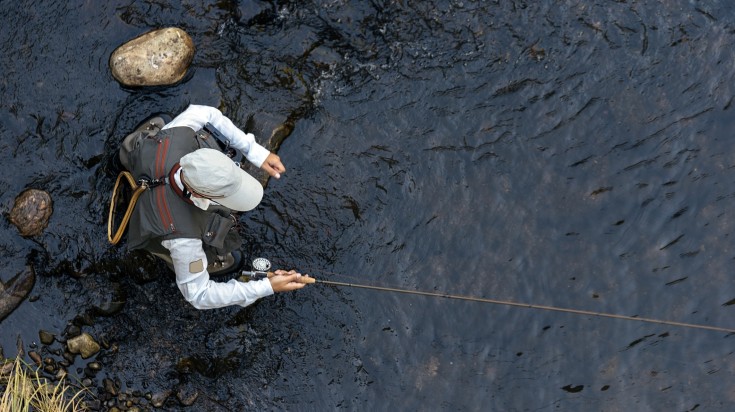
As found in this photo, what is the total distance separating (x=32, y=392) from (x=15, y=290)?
3.15 feet

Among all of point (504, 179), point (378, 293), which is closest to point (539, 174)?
point (504, 179)

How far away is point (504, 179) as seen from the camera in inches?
254

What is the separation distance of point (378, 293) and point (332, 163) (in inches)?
51.4

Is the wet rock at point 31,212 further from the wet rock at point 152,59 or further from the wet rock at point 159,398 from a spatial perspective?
the wet rock at point 159,398

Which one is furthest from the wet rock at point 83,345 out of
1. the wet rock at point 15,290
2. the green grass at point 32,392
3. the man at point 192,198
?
the man at point 192,198

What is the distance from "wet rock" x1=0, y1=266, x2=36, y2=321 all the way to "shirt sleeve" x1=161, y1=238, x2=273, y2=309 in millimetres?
2027

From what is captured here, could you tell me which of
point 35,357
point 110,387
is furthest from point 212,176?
point 35,357

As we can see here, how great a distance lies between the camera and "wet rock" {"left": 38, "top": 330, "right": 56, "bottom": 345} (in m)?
6.20

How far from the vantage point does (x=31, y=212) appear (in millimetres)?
6074

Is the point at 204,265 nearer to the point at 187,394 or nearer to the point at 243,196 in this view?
the point at 243,196

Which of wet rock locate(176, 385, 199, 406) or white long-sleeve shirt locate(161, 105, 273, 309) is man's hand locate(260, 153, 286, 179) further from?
wet rock locate(176, 385, 199, 406)

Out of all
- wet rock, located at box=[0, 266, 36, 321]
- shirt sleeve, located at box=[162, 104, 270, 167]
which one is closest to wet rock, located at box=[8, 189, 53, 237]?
wet rock, located at box=[0, 266, 36, 321]

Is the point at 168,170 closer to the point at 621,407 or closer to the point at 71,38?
the point at 71,38

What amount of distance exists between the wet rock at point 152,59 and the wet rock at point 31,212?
1282 mm
